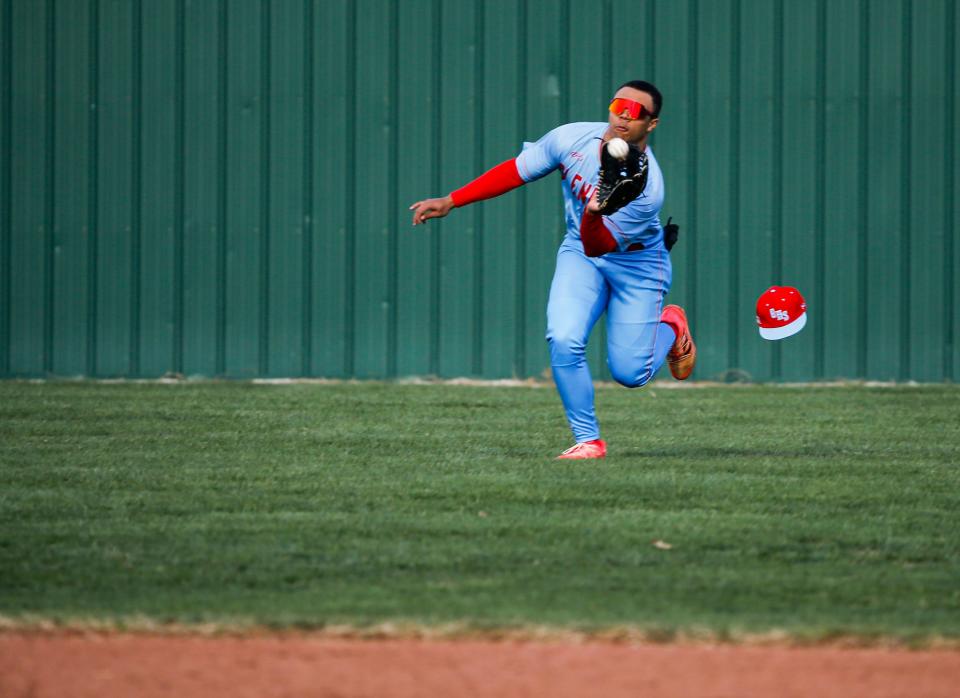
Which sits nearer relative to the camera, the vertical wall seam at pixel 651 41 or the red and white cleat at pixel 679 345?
the red and white cleat at pixel 679 345

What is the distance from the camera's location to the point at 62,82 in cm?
1220

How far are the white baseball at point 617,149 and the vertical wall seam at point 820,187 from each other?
506cm

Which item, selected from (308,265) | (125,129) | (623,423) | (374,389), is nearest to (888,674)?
(623,423)

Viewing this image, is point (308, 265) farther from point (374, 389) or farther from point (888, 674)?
point (888, 674)

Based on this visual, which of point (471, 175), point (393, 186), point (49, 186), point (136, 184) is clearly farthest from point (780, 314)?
point (49, 186)

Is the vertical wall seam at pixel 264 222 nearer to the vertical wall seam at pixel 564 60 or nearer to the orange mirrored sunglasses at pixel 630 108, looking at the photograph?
the vertical wall seam at pixel 564 60

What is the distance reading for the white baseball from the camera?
23.7ft

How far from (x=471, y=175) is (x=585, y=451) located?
15.1 feet

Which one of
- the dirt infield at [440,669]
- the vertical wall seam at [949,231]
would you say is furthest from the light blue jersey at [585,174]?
the vertical wall seam at [949,231]

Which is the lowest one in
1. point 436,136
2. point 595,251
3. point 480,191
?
point 595,251

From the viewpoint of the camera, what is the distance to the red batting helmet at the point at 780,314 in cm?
1005

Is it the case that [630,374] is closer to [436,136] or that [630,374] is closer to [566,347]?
[566,347]

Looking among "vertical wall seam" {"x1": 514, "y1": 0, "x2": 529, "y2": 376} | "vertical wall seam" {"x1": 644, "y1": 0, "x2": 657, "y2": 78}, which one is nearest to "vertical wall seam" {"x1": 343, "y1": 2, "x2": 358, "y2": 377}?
"vertical wall seam" {"x1": 514, "y1": 0, "x2": 529, "y2": 376}

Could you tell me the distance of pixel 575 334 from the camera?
7680 millimetres
